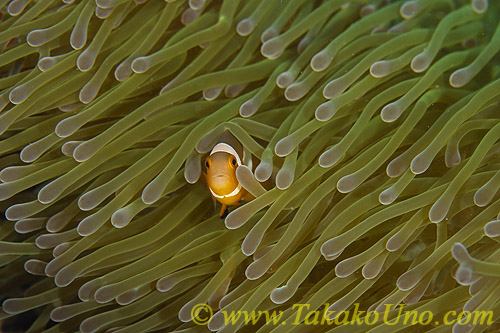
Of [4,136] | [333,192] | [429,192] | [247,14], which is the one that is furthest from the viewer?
[4,136]

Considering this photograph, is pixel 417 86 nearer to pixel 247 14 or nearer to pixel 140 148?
pixel 247 14

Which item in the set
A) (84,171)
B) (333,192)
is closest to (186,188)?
(84,171)

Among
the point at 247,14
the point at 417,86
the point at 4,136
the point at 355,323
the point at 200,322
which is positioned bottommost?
the point at 355,323

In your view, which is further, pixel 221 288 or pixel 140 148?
pixel 140 148

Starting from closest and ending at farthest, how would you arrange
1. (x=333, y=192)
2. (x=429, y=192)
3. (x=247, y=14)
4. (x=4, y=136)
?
(x=429, y=192) → (x=333, y=192) → (x=247, y=14) → (x=4, y=136)
